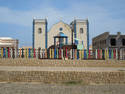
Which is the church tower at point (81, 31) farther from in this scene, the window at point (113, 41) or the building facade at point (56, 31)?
the window at point (113, 41)

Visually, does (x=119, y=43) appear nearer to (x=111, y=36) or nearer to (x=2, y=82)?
(x=111, y=36)

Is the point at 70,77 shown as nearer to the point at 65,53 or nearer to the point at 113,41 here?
the point at 65,53

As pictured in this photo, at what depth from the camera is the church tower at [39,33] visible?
41.4m

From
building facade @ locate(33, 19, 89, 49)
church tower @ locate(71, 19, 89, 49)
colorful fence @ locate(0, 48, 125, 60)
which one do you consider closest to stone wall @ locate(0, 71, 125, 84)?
colorful fence @ locate(0, 48, 125, 60)

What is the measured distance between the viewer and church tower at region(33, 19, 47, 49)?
4138 centimetres

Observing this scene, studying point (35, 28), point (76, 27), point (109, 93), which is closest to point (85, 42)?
point (76, 27)

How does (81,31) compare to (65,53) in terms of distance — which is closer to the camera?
(65,53)

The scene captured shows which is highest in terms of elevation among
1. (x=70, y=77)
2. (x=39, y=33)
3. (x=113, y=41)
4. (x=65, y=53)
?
(x=39, y=33)

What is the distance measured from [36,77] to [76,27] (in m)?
32.6

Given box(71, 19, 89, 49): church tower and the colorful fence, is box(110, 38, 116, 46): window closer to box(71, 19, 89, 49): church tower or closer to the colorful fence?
box(71, 19, 89, 49): church tower

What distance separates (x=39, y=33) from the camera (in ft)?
137

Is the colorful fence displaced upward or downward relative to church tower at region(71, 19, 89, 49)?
downward

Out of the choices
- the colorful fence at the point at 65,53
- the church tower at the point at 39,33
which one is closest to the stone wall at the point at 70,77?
the colorful fence at the point at 65,53

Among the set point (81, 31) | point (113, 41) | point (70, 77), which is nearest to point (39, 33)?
point (81, 31)
